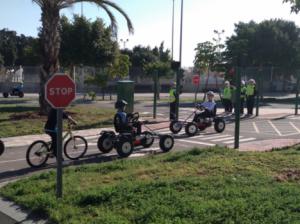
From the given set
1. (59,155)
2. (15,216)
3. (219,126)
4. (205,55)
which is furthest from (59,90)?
(205,55)

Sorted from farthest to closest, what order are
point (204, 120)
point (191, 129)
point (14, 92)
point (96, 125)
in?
1. point (14, 92)
2. point (96, 125)
3. point (204, 120)
4. point (191, 129)

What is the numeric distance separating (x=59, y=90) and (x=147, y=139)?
655cm

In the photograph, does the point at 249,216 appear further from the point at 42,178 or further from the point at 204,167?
the point at 42,178

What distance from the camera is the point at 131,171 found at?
9.95 meters

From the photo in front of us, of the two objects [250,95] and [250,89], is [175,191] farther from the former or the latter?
[250,89]

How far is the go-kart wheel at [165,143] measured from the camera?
1395 cm

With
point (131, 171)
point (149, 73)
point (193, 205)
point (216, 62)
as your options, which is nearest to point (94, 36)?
point (216, 62)

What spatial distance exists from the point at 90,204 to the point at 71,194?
654mm

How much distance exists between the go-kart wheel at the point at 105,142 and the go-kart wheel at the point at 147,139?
909 mm

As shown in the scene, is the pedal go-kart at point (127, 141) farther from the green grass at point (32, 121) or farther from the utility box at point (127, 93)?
the utility box at point (127, 93)

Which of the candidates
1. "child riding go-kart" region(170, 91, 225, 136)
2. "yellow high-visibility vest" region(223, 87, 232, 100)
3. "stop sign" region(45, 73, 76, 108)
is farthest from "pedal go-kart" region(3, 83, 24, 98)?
"stop sign" region(45, 73, 76, 108)

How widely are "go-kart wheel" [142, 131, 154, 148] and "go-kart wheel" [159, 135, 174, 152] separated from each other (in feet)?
0.96

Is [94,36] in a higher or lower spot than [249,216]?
higher

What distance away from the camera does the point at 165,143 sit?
551 inches
